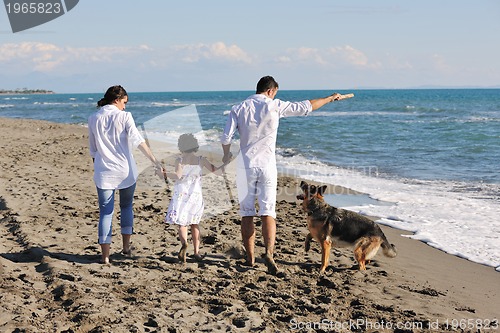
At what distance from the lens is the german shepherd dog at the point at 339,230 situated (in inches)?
242

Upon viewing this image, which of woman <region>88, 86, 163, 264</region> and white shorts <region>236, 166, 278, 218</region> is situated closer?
woman <region>88, 86, 163, 264</region>

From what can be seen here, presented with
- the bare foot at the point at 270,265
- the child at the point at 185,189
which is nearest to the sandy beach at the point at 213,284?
the bare foot at the point at 270,265

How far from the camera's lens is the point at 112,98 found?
570cm

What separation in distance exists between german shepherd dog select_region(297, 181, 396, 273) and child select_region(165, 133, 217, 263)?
4.04 feet

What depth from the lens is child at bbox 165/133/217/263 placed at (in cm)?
591

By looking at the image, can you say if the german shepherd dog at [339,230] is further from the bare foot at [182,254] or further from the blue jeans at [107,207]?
the blue jeans at [107,207]

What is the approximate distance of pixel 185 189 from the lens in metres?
5.96

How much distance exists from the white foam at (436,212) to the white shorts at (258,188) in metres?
3.11

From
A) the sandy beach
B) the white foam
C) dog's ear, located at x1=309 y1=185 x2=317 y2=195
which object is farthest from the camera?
the white foam

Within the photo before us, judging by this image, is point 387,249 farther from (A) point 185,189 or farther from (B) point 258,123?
(A) point 185,189

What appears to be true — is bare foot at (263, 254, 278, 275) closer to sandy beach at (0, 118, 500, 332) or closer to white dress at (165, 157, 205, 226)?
sandy beach at (0, 118, 500, 332)

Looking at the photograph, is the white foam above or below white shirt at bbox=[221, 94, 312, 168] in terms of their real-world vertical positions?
below

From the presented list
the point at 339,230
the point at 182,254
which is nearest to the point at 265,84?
the point at 339,230

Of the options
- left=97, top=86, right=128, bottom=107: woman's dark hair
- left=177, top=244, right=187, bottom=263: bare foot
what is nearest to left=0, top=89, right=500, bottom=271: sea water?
left=177, top=244, right=187, bottom=263: bare foot
